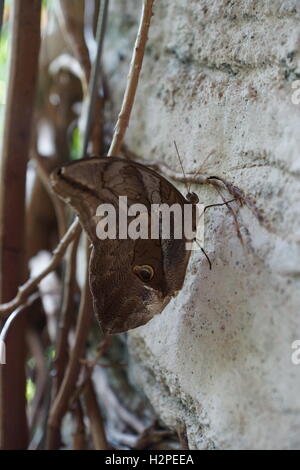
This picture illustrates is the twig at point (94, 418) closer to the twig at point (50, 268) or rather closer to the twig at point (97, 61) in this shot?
the twig at point (50, 268)

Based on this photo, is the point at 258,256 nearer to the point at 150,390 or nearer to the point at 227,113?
the point at 227,113

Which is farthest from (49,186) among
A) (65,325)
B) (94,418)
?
(94,418)

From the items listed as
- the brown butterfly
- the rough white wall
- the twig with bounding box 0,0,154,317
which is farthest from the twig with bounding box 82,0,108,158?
the brown butterfly

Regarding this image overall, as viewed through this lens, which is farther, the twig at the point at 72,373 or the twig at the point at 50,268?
the twig at the point at 72,373

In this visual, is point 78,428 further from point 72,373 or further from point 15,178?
point 15,178

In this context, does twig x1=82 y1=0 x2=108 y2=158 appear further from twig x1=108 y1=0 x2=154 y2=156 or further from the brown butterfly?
the brown butterfly

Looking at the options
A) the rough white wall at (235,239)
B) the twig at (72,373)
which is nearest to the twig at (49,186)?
the twig at (72,373)
